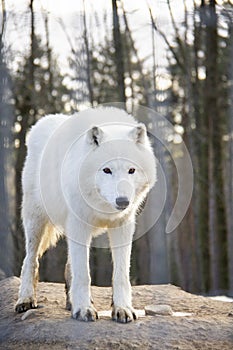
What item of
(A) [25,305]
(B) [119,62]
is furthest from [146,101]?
(A) [25,305]

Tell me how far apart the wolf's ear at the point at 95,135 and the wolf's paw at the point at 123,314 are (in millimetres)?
1192

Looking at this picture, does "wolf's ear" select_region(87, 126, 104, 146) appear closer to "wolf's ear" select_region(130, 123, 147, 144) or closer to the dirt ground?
"wolf's ear" select_region(130, 123, 147, 144)

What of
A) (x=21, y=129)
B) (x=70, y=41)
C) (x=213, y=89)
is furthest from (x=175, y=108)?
(x=70, y=41)

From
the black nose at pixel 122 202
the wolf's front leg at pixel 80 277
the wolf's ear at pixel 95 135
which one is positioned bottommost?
the wolf's front leg at pixel 80 277

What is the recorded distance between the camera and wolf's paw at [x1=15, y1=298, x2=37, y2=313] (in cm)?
520

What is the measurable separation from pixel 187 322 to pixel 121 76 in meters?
7.29

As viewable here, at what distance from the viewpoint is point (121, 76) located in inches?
445

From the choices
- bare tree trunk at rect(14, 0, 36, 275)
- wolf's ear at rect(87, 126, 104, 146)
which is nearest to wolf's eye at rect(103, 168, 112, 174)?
wolf's ear at rect(87, 126, 104, 146)

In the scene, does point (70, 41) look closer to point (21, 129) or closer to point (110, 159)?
point (21, 129)

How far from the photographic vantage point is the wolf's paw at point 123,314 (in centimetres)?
456

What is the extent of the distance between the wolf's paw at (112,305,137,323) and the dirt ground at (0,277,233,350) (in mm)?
49

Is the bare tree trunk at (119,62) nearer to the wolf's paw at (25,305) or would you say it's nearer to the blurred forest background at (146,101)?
the blurred forest background at (146,101)

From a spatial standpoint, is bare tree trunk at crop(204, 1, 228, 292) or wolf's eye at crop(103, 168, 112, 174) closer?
wolf's eye at crop(103, 168, 112, 174)

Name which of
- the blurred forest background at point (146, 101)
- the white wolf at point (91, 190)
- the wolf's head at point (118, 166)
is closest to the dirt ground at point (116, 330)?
the white wolf at point (91, 190)
